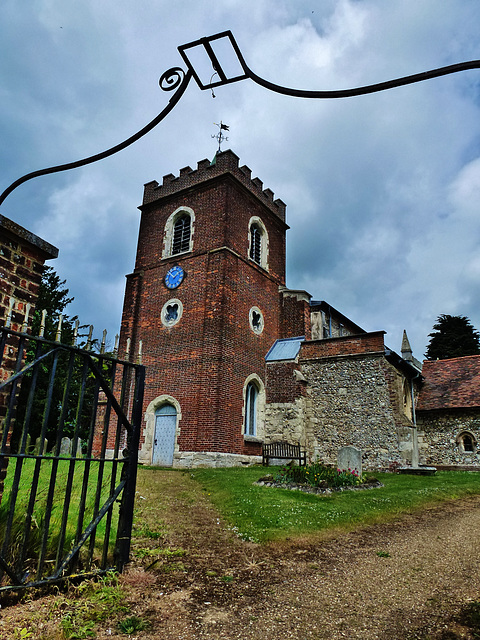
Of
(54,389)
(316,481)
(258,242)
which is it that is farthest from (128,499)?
(54,389)

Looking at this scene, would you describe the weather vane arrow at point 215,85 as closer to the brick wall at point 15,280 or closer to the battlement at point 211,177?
the brick wall at point 15,280

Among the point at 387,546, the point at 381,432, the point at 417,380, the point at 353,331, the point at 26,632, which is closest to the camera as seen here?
the point at 26,632

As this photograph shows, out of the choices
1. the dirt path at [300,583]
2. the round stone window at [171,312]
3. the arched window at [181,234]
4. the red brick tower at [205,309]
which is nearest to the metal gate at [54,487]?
the dirt path at [300,583]

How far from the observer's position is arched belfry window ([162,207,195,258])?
20.4 meters

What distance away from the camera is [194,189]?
2086 cm

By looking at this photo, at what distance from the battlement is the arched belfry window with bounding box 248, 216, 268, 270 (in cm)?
141

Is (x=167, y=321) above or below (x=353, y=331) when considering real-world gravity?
below

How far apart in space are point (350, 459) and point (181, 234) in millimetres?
12723

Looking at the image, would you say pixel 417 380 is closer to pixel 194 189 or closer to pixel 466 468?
pixel 466 468

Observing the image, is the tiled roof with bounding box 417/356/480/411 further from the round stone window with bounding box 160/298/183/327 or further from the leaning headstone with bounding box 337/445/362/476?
the round stone window with bounding box 160/298/183/327

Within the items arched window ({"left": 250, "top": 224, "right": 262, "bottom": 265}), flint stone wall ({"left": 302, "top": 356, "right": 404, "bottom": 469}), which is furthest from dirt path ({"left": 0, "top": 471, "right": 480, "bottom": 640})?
arched window ({"left": 250, "top": 224, "right": 262, "bottom": 265})

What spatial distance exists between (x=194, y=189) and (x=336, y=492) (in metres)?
15.3

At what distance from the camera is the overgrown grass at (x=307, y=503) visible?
7.09m

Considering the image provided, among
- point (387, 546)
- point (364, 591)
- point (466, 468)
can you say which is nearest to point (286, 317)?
point (466, 468)
